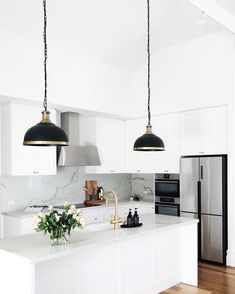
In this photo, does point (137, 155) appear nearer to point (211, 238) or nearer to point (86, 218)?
point (86, 218)

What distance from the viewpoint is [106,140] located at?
668cm

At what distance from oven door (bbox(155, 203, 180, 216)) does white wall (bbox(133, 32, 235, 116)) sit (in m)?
1.74

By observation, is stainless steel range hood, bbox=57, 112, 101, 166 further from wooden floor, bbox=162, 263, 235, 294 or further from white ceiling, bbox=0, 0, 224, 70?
wooden floor, bbox=162, 263, 235, 294

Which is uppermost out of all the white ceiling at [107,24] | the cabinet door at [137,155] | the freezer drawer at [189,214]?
the white ceiling at [107,24]

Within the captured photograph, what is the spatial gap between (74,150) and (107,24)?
2270 mm

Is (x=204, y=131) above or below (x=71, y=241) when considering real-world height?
above

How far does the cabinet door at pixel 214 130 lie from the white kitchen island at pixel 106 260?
1573 millimetres

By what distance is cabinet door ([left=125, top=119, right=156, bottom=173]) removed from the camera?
6.58m

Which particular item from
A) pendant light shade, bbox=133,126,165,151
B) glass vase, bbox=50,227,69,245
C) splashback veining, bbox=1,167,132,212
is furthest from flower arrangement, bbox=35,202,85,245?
splashback veining, bbox=1,167,132,212

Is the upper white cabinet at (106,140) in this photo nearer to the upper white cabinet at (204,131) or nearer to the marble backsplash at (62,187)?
the marble backsplash at (62,187)

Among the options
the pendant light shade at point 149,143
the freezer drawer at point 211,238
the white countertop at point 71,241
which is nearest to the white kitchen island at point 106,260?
A: the white countertop at point 71,241

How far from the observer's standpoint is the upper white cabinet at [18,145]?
16.9 ft

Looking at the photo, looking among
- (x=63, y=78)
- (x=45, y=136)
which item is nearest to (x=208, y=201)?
(x=63, y=78)

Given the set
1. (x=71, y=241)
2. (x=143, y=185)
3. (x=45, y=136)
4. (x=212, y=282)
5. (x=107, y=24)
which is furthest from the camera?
(x=143, y=185)
